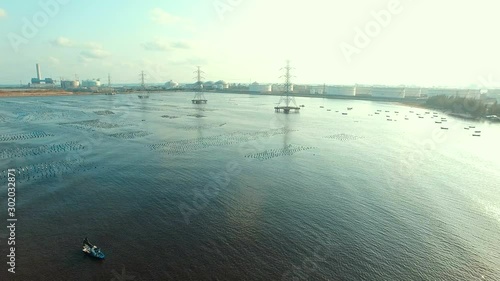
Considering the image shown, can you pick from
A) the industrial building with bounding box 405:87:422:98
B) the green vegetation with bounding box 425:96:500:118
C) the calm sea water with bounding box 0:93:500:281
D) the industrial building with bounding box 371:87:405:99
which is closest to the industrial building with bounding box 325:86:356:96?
the industrial building with bounding box 371:87:405:99

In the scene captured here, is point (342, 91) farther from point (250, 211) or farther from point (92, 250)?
point (92, 250)

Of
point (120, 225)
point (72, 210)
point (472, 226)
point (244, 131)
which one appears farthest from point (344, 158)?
point (72, 210)

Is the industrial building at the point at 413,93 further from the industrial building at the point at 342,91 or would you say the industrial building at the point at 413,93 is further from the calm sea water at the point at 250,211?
the calm sea water at the point at 250,211

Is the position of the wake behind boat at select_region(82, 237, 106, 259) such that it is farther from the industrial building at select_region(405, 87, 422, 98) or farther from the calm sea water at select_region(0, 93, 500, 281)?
the industrial building at select_region(405, 87, 422, 98)

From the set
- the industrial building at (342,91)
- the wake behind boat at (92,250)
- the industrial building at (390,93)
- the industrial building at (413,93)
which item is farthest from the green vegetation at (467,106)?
the wake behind boat at (92,250)

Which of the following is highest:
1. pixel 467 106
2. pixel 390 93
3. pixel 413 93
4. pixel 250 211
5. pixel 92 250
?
pixel 413 93

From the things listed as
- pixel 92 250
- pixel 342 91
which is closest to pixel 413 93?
pixel 342 91

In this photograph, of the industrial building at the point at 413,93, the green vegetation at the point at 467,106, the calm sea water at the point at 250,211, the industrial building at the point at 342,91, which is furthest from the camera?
the industrial building at the point at 342,91
